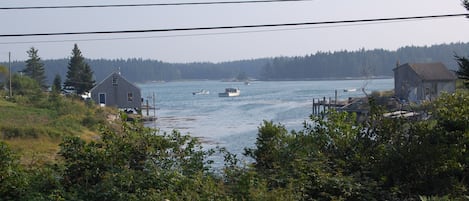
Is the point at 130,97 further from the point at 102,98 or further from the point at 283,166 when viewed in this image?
the point at 283,166

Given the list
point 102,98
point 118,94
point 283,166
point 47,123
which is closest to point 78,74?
point 102,98

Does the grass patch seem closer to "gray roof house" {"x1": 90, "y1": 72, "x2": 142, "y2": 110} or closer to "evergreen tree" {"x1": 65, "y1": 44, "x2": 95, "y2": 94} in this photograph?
"gray roof house" {"x1": 90, "y1": 72, "x2": 142, "y2": 110}

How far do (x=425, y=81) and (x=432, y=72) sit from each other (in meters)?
2.31

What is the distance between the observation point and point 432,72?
7344cm

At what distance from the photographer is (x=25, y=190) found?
362 inches

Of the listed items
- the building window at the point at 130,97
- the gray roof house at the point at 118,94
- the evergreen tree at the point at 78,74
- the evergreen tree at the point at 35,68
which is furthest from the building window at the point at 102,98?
the evergreen tree at the point at 35,68

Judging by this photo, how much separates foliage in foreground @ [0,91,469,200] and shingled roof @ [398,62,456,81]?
62953 millimetres

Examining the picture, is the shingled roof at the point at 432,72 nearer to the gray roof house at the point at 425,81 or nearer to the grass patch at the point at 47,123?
the gray roof house at the point at 425,81

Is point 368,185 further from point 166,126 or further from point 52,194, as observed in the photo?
point 166,126

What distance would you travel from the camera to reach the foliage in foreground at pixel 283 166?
8867mm

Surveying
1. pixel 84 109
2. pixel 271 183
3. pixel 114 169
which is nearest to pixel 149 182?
pixel 114 169

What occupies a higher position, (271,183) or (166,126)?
(271,183)

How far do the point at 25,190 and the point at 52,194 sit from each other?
745 mm

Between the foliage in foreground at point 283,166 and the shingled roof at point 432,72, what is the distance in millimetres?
62953
